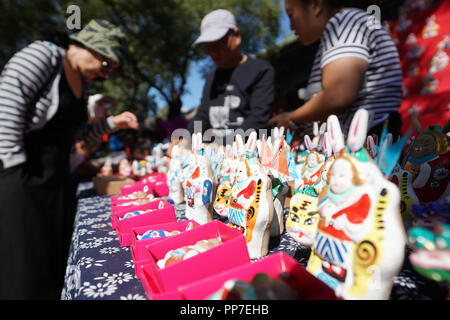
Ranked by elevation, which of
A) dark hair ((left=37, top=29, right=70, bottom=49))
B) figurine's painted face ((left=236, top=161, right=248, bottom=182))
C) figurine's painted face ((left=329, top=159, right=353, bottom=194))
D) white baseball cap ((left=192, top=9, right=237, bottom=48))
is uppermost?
white baseball cap ((left=192, top=9, right=237, bottom=48))

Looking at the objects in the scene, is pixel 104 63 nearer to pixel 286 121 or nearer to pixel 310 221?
pixel 286 121

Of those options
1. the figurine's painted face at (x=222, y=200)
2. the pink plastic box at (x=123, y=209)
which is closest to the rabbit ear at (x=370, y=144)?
the figurine's painted face at (x=222, y=200)

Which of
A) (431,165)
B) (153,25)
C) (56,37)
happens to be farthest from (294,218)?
(153,25)

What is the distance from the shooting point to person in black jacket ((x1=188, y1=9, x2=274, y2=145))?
6.12 feet

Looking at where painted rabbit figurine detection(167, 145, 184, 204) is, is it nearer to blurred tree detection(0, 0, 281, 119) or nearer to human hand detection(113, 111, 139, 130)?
human hand detection(113, 111, 139, 130)

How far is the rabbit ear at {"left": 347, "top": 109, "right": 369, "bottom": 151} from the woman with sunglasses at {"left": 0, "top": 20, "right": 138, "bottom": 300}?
A: 1206 mm

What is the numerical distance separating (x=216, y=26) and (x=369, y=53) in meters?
1.05

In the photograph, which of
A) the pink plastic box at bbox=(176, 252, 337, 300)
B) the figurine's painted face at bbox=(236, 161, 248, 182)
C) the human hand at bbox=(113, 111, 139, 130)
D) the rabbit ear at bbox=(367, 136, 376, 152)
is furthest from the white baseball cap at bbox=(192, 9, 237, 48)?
the pink plastic box at bbox=(176, 252, 337, 300)

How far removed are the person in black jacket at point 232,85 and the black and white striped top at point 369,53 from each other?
26.1 inches

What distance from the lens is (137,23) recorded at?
23.1 feet

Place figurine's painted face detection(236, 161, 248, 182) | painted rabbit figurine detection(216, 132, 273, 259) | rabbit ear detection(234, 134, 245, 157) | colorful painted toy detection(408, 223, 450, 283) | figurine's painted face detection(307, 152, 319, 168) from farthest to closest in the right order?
figurine's painted face detection(307, 152, 319, 168) → rabbit ear detection(234, 134, 245, 157) → figurine's painted face detection(236, 161, 248, 182) → painted rabbit figurine detection(216, 132, 273, 259) → colorful painted toy detection(408, 223, 450, 283)
